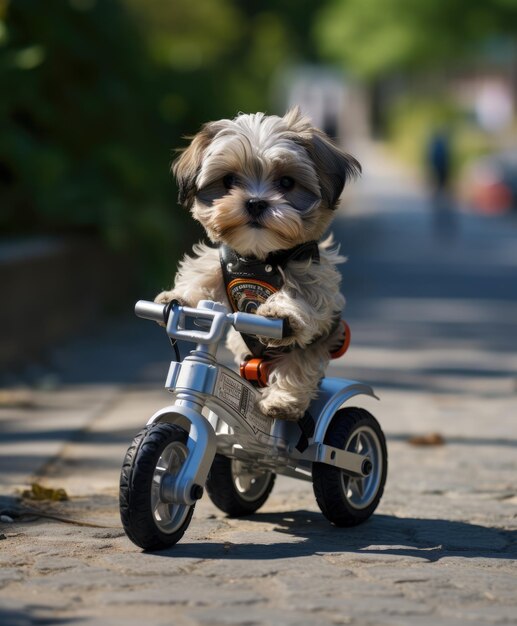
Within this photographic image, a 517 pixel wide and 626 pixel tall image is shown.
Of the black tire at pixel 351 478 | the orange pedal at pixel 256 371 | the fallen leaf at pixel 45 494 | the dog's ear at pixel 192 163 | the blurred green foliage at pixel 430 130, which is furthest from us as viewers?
the blurred green foliage at pixel 430 130

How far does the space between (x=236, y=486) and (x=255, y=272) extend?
44.3 inches

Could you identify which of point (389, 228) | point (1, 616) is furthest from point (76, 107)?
point (389, 228)

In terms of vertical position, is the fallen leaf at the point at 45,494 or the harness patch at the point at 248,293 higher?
the harness patch at the point at 248,293

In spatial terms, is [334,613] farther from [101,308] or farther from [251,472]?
[101,308]

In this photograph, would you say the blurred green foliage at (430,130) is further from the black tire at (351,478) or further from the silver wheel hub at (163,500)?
the silver wheel hub at (163,500)

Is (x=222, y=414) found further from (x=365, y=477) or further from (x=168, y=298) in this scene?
(x=365, y=477)

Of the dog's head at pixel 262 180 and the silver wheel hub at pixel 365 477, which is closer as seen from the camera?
the dog's head at pixel 262 180

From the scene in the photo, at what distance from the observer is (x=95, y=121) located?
13.7m

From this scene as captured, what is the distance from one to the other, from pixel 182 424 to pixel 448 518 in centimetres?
156

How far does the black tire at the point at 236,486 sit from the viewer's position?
5953 mm

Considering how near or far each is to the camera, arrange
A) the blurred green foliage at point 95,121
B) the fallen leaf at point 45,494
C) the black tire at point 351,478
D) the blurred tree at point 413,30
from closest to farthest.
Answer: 1. the black tire at point 351,478
2. the fallen leaf at point 45,494
3. the blurred green foliage at point 95,121
4. the blurred tree at point 413,30

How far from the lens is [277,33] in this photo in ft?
97.1

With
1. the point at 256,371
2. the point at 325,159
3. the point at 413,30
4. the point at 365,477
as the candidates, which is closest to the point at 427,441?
the point at 365,477

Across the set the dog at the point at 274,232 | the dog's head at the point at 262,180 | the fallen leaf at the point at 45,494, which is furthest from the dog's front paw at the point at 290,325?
the fallen leaf at the point at 45,494
